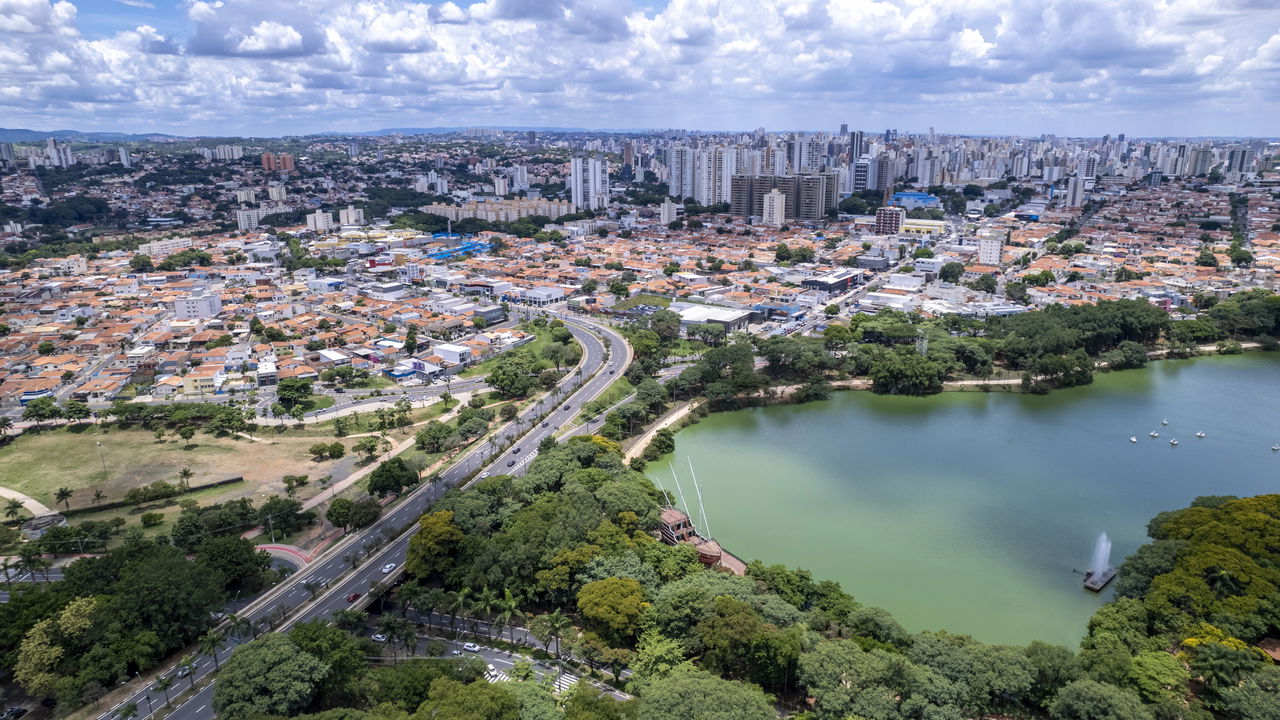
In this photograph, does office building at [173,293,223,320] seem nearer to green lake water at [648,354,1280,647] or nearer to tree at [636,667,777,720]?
green lake water at [648,354,1280,647]

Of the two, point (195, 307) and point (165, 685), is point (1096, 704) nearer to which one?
point (165, 685)

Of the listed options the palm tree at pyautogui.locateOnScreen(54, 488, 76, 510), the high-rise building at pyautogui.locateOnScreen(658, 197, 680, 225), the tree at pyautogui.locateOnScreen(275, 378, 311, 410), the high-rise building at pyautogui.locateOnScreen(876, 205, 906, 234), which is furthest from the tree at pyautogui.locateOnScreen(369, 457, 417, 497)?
the high-rise building at pyautogui.locateOnScreen(658, 197, 680, 225)

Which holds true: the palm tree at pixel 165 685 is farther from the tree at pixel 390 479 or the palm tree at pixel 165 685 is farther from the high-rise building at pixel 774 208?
the high-rise building at pixel 774 208

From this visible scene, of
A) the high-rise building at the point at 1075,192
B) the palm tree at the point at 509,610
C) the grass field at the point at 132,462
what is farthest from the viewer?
the high-rise building at the point at 1075,192

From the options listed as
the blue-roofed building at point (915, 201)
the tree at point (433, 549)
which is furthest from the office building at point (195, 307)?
the blue-roofed building at point (915, 201)

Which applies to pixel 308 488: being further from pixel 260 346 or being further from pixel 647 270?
pixel 647 270
